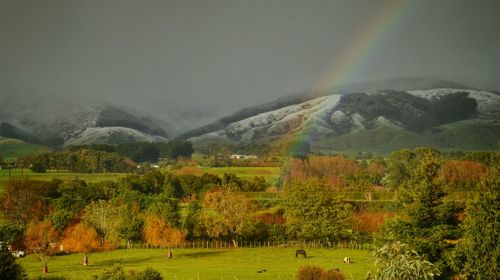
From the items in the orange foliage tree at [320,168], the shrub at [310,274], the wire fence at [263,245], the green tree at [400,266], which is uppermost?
the orange foliage tree at [320,168]

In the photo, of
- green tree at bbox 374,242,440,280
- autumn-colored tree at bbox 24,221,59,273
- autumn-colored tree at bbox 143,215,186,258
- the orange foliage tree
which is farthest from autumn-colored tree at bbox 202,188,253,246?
the orange foliage tree

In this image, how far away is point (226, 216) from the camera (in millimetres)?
69188

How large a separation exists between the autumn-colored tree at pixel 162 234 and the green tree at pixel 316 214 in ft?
53.9

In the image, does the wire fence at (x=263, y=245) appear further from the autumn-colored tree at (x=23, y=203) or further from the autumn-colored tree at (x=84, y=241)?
the autumn-colored tree at (x=23, y=203)

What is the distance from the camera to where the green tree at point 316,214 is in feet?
225

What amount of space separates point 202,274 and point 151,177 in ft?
234

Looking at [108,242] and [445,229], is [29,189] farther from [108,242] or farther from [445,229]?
[445,229]

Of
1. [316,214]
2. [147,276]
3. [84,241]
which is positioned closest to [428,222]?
[147,276]

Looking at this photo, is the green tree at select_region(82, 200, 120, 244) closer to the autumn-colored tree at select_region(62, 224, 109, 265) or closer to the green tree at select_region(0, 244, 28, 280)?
the autumn-colored tree at select_region(62, 224, 109, 265)

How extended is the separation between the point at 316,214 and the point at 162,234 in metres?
21.8

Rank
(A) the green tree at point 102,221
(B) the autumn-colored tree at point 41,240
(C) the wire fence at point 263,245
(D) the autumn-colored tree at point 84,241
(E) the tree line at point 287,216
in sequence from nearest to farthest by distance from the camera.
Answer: (E) the tree line at point 287,216, (B) the autumn-colored tree at point 41,240, (D) the autumn-colored tree at point 84,241, (A) the green tree at point 102,221, (C) the wire fence at point 263,245

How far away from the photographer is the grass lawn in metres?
43.8

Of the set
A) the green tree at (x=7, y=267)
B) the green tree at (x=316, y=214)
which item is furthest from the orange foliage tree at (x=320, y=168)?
the green tree at (x=7, y=267)

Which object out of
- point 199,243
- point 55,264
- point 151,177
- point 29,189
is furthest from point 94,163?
point 55,264
